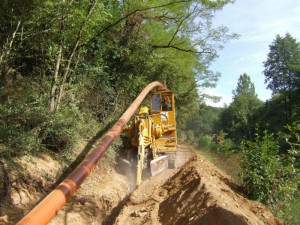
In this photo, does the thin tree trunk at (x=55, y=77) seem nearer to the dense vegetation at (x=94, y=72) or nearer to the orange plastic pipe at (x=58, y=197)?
the dense vegetation at (x=94, y=72)

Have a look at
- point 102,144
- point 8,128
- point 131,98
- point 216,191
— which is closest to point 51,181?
point 8,128

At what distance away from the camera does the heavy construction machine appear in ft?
28.8

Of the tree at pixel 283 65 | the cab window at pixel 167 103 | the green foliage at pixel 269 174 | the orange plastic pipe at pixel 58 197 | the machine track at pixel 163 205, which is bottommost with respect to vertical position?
the machine track at pixel 163 205

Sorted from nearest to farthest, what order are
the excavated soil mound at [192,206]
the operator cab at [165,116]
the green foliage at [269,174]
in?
the excavated soil mound at [192,206] → the green foliage at [269,174] → the operator cab at [165,116]

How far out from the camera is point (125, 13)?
1307cm

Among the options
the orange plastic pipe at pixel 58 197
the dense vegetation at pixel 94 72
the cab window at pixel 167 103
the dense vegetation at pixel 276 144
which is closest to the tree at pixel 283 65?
the dense vegetation at pixel 276 144

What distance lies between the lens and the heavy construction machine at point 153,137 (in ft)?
28.8

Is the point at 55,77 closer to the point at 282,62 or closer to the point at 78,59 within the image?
the point at 78,59

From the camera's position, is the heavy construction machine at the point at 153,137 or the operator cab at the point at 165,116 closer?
the heavy construction machine at the point at 153,137

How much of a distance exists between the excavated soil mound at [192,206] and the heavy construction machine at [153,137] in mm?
789

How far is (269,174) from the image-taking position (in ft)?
21.9

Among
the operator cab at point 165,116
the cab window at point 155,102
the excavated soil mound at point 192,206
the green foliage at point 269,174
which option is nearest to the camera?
the excavated soil mound at point 192,206

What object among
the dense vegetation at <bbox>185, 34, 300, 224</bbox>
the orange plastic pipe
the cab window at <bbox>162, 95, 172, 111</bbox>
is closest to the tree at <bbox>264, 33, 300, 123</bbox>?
the dense vegetation at <bbox>185, 34, 300, 224</bbox>

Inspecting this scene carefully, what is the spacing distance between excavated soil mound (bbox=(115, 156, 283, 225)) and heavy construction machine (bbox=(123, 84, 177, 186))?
79cm
